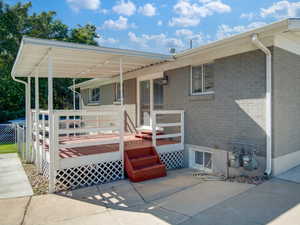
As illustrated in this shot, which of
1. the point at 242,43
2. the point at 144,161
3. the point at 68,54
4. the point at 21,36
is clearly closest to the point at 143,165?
the point at 144,161

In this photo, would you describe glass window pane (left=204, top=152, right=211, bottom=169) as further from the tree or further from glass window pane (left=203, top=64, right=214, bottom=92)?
the tree

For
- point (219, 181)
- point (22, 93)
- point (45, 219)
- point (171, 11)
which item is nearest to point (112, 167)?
point (45, 219)

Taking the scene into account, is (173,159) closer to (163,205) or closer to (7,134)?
(163,205)

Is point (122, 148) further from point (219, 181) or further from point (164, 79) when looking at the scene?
point (164, 79)

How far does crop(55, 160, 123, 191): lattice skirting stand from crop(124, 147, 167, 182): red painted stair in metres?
0.32

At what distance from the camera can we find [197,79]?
698cm

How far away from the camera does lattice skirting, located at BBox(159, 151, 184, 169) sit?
685cm

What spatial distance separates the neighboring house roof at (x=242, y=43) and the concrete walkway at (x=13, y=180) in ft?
17.6

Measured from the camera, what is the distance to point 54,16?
2225cm

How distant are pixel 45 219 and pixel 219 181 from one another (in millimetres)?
3772

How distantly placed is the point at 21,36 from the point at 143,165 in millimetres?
18669

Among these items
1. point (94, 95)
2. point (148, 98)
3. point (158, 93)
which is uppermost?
point (94, 95)

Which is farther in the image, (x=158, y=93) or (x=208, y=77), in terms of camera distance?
(x=158, y=93)

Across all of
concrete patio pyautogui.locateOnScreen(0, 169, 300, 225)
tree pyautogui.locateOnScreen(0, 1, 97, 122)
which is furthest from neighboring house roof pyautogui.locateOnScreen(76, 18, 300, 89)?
tree pyautogui.locateOnScreen(0, 1, 97, 122)
